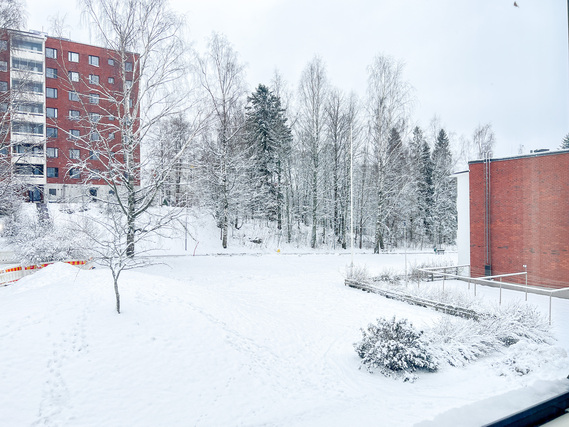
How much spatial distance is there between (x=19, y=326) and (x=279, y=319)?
2.62 meters

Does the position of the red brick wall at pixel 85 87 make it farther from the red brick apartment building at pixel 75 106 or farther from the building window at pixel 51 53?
the building window at pixel 51 53

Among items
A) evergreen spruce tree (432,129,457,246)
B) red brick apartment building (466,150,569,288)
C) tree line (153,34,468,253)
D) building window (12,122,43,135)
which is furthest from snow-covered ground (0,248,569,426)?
evergreen spruce tree (432,129,457,246)

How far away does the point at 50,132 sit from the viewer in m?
6.82

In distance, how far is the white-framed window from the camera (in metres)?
6.55

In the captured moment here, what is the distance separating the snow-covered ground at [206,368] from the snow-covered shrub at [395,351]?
116 millimetres

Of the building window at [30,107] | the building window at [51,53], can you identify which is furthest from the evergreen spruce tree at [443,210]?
the building window at [51,53]

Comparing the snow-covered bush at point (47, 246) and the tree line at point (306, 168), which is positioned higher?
the tree line at point (306, 168)

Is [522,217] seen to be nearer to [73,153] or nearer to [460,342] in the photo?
[460,342]

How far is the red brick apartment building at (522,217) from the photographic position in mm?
1437

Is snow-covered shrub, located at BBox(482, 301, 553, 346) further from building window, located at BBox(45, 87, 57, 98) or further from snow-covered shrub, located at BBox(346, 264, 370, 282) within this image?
building window, located at BBox(45, 87, 57, 98)

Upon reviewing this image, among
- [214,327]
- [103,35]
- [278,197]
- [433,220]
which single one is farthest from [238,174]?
[214,327]

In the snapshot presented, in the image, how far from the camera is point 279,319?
4047 millimetres

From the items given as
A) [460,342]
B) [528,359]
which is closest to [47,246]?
[460,342]

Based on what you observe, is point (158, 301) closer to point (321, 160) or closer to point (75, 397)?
point (75, 397)
